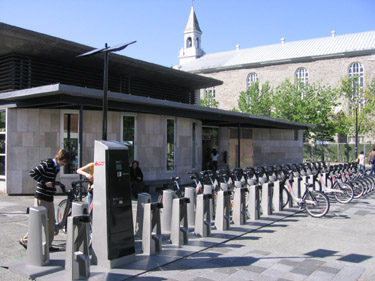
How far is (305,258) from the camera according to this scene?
587 cm

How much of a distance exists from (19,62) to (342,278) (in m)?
11.7

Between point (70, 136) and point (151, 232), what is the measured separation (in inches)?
305

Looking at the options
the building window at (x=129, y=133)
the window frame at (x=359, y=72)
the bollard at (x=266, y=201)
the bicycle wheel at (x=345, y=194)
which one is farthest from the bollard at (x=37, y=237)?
the window frame at (x=359, y=72)

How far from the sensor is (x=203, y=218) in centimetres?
728

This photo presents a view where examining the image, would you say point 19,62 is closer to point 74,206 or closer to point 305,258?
point 74,206

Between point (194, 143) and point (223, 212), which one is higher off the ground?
point (194, 143)

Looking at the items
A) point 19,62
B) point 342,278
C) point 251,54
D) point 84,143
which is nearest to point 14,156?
point 84,143

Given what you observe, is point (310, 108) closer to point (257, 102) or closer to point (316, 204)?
point (257, 102)

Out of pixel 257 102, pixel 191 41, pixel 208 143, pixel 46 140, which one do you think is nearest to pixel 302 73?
pixel 257 102

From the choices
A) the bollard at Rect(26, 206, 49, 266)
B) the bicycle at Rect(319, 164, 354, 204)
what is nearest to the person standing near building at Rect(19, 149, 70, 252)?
the bollard at Rect(26, 206, 49, 266)

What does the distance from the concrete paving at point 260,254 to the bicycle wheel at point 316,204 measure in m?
0.43

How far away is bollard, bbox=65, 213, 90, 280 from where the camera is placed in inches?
190

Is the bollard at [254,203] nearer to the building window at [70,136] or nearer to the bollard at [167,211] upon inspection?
the bollard at [167,211]

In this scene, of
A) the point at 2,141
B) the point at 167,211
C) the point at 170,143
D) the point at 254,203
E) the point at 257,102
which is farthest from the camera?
the point at 257,102
